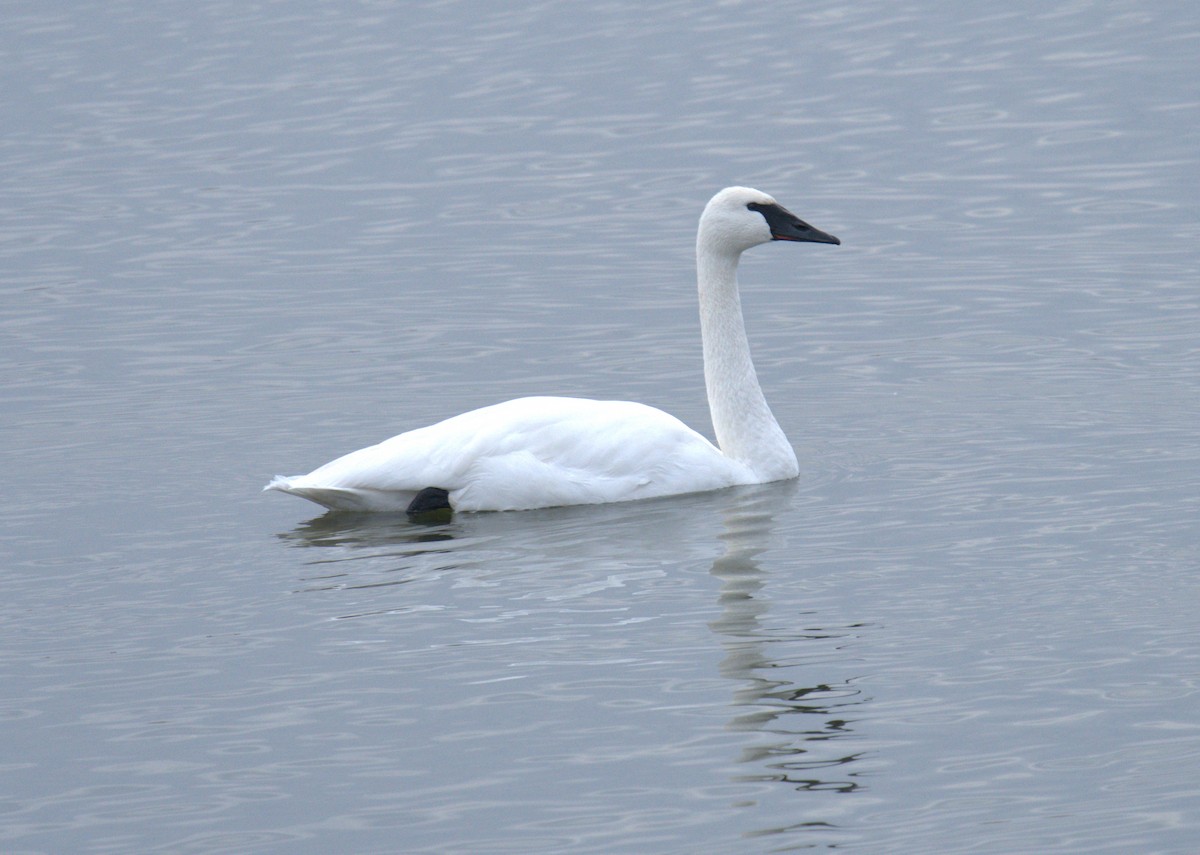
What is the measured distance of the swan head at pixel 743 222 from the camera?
11.3 meters

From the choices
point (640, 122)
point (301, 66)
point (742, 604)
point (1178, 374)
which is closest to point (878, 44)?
point (640, 122)

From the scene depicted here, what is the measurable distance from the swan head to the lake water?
50.5 inches

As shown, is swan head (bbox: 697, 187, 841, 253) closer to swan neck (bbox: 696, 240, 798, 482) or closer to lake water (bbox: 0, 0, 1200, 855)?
swan neck (bbox: 696, 240, 798, 482)

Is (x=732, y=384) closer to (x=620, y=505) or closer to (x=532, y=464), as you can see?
(x=620, y=505)

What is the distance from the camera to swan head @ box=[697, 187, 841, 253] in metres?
11.3

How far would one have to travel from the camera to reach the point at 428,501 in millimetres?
10375

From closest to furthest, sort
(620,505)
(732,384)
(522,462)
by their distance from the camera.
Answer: (522,462), (620,505), (732,384)

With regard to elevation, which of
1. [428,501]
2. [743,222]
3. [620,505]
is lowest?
[620,505]

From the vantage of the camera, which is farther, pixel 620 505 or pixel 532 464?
pixel 620 505

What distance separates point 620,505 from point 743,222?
6.20 ft

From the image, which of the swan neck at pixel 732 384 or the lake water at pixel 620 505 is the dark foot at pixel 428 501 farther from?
the swan neck at pixel 732 384

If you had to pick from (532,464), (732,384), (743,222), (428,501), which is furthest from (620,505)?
(743,222)

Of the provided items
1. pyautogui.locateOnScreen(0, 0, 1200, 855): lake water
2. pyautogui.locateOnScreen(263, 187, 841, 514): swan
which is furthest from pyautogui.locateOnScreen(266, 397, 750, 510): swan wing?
pyautogui.locateOnScreen(0, 0, 1200, 855): lake water

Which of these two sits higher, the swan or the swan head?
the swan head
